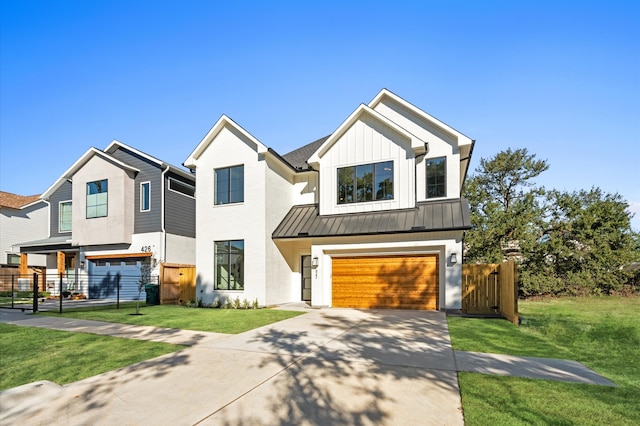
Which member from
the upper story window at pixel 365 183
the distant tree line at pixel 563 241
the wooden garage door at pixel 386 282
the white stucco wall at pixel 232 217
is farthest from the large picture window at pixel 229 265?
the distant tree line at pixel 563 241

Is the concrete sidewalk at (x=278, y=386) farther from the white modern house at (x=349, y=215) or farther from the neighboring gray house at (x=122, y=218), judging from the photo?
the neighboring gray house at (x=122, y=218)

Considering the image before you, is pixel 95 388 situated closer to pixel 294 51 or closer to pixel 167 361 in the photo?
pixel 167 361

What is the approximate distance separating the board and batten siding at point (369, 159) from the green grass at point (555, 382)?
17.7 feet

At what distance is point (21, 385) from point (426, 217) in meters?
12.4

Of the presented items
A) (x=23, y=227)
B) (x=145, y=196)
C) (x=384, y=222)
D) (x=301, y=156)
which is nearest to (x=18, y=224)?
(x=23, y=227)

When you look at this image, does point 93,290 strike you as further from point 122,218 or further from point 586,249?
point 586,249

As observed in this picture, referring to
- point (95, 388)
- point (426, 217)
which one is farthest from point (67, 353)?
point (426, 217)

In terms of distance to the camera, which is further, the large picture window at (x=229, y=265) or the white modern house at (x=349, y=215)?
the large picture window at (x=229, y=265)

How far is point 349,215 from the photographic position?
598 inches

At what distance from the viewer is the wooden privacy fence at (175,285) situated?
17047 mm

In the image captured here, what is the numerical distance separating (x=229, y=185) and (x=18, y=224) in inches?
897

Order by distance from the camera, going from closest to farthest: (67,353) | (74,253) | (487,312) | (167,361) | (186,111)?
(167,361)
(67,353)
(487,312)
(186,111)
(74,253)

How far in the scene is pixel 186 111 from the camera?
681 inches

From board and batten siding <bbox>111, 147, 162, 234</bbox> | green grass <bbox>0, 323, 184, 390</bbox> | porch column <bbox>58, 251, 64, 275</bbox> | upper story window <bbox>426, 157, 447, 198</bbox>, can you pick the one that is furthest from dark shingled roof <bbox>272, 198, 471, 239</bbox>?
porch column <bbox>58, 251, 64, 275</bbox>
